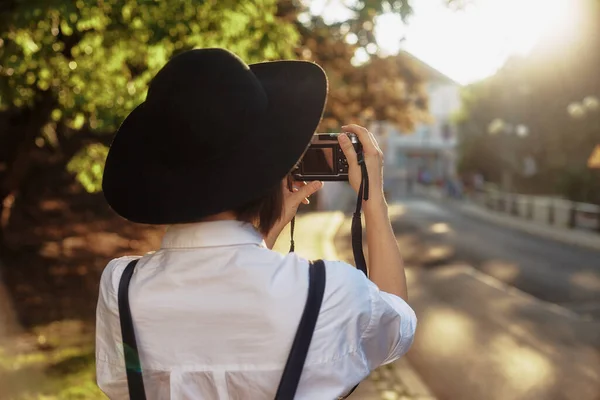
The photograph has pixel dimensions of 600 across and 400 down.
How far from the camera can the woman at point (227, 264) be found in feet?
4.85

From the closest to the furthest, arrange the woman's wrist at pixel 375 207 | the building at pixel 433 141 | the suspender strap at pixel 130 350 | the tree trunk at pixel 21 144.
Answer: the suspender strap at pixel 130 350 < the woman's wrist at pixel 375 207 < the tree trunk at pixel 21 144 < the building at pixel 433 141

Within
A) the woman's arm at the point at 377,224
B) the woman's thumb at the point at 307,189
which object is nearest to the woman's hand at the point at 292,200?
the woman's thumb at the point at 307,189

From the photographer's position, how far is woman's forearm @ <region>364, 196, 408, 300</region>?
1654 mm

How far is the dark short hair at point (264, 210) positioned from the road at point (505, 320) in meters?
5.57

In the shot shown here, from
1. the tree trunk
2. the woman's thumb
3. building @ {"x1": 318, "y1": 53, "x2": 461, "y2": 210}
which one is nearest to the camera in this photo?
the woman's thumb

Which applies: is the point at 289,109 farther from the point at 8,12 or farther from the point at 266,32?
the point at 266,32

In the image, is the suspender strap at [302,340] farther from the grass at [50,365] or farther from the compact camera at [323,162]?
the grass at [50,365]

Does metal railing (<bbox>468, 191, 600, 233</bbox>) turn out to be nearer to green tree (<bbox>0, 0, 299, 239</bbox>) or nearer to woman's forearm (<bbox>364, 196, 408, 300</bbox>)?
green tree (<bbox>0, 0, 299, 239</bbox>)

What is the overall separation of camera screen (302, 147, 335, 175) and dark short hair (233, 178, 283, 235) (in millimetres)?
264

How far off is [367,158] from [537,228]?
26894 millimetres

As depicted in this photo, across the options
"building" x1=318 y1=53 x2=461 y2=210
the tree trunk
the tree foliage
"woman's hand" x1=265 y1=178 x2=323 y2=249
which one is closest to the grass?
the tree foliage

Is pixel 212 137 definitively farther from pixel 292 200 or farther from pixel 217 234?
pixel 292 200

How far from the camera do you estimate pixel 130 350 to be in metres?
1.57

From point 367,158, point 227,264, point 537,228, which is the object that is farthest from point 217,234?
point 537,228
